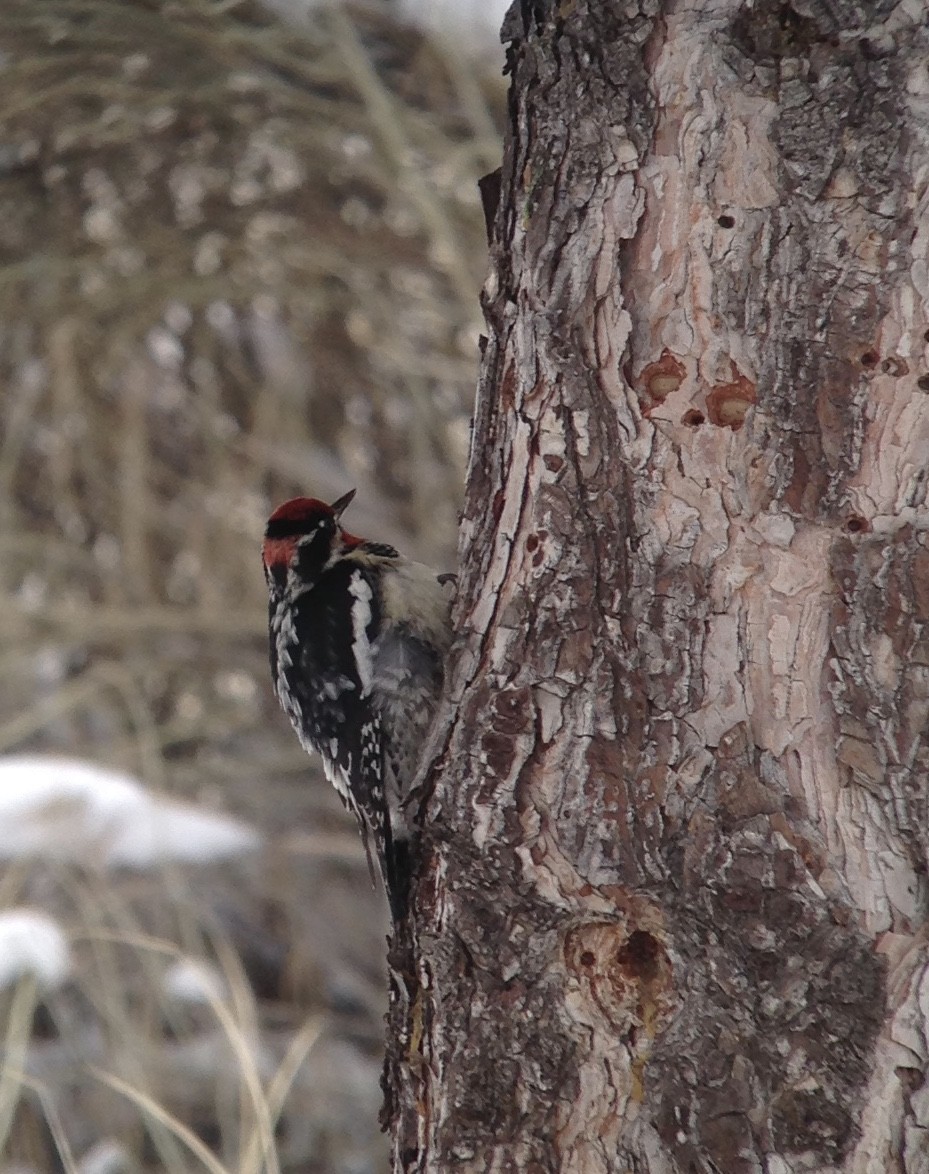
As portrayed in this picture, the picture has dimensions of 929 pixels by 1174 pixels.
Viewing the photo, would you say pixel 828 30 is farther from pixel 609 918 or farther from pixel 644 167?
pixel 609 918

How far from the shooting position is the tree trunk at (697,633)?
1473 mm

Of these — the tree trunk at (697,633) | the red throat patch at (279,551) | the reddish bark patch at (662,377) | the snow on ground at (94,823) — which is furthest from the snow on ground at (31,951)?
the reddish bark patch at (662,377)

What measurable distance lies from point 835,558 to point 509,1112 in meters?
0.79

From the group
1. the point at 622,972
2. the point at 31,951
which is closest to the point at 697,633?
the point at 622,972

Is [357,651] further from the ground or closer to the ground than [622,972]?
further from the ground

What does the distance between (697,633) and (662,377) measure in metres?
0.31

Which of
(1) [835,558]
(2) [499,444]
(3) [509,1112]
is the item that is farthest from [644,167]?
(3) [509,1112]

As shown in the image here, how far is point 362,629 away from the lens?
2.65 meters

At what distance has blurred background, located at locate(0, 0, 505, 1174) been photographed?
3.89m

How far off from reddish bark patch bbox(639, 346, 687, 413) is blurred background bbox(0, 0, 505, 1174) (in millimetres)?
2174

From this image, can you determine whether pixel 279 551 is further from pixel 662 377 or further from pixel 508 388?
pixel 662 377

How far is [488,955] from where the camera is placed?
164cm

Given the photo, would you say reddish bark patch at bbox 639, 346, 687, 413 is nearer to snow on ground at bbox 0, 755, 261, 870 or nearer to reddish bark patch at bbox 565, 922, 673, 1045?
reddish bark patch at bbox 565, 922, 673, 1045

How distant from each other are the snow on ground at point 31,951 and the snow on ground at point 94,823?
201 millimetres
